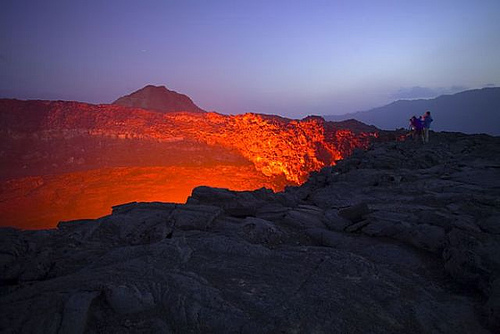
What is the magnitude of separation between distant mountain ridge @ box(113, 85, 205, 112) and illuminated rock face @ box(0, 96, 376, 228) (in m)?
33.6

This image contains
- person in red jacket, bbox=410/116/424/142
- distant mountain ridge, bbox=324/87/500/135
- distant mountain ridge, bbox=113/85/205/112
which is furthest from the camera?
distant mountain ridge, bbox=324/87/500/135

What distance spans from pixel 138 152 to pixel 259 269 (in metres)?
30.3

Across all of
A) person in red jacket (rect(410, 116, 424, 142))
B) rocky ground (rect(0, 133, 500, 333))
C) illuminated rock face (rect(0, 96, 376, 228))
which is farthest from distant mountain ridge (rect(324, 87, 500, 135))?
rocky ground (rect(0, 133, 500, 333))

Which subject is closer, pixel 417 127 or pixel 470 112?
pixel 417 127

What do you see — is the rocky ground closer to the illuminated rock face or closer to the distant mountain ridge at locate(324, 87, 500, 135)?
the illuminated rock face

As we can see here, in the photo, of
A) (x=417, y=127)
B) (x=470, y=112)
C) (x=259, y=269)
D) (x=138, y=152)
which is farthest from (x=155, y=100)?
(x=470, y=112)

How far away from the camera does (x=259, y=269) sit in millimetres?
4664

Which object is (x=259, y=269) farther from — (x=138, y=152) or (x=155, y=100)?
(x=155, y=100)

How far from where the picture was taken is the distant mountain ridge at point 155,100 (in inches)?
2596

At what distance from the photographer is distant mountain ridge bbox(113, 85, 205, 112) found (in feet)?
216

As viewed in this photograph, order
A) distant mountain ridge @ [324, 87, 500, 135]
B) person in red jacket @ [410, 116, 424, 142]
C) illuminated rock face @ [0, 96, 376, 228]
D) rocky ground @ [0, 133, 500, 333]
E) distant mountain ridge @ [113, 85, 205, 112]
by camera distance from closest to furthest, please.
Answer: rocky ground @ [0, 133, 500, 333] → person in red jacket @ [410, 116, 424, 142] → illuminated rock face @ [0, 96, 376, 228] → distant mountain ridge @ [113, 85, 205, 112] → distant mountain ridge @ [324, 87, 500, 135]

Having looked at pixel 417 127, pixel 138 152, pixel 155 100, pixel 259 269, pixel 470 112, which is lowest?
pixel 259 269

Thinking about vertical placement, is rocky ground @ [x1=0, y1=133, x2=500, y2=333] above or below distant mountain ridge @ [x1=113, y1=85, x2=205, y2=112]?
below

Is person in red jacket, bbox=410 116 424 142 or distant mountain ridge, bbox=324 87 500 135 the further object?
distant mountain ridge, bbox=324 87 500 135
